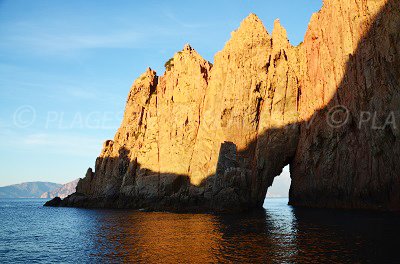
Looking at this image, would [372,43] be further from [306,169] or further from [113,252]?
[113,252]

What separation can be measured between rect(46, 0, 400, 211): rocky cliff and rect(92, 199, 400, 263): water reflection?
18372 millimetres

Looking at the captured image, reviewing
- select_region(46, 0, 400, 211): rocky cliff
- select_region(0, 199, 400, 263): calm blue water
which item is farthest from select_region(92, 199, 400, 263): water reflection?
select_region(46, 0, 400, 211): rocky cliff

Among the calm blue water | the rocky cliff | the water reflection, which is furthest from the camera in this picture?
the rocky cliff

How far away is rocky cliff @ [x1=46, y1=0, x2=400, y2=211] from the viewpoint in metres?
59.0

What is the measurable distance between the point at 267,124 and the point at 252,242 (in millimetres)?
49783

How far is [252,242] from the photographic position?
34.8 m

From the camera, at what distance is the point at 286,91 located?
83.1 metres

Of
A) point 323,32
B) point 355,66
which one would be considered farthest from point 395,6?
point 323,32

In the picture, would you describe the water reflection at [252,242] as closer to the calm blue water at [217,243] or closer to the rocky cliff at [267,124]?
the calm blue water at [217,243]

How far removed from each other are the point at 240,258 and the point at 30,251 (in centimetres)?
2310

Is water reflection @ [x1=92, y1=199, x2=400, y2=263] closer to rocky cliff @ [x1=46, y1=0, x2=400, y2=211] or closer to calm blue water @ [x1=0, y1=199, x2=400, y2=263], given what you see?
calm blue water @ [x1=0, y1=199, x2=400, y2=263]

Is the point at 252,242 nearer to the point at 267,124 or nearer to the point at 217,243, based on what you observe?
the point at 217,243

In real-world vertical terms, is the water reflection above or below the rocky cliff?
below

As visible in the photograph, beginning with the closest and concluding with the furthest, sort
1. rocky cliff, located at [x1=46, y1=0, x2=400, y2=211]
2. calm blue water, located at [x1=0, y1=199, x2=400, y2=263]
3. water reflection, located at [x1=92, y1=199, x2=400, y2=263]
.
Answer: water reflection, located at [x1=92, y1=199, x2=400, y2=263], calm blue water, located at [x1=0, y1=199, x2=400, y2=263], rocky cliff, located at [x1=46, y1=0, x2=400, y2=211]
